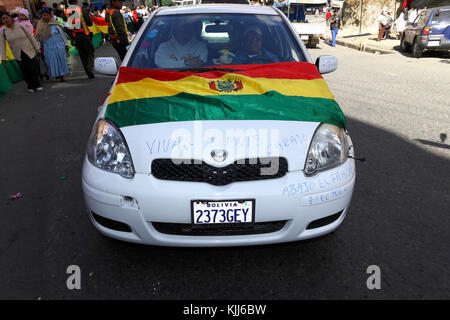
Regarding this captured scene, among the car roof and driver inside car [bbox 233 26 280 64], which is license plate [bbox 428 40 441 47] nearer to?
the car roof

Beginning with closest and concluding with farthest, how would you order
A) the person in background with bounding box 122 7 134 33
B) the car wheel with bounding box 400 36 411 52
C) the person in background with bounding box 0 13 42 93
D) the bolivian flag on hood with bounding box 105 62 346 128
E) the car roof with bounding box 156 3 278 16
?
the bolivian flag on hood with bounding box 105 62 346 128 → the car roof with bounding box 156 3 278 16 → the person in background with bounding box 0 13 42 93 → the car wheel with bounding box 400 36 411 52 → the person in background with bounding box 122 7 134 33

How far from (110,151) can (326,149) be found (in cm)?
132

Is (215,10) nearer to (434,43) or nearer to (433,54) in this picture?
(434,43)

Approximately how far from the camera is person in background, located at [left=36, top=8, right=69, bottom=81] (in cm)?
862

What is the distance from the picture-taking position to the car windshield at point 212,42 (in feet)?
10.0

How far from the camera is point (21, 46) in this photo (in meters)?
7.91

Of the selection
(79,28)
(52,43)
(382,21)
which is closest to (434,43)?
(382,21)

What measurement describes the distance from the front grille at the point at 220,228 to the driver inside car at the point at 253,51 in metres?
1.53

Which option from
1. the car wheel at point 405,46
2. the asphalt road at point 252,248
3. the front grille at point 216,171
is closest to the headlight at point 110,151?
the front grille at point 216,171

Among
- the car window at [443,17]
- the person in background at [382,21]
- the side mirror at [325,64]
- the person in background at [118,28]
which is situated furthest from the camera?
the person in background at [382,21]

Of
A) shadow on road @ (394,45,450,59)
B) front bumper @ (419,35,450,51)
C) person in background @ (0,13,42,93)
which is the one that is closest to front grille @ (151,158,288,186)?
person in background @ (0,13,42,93)

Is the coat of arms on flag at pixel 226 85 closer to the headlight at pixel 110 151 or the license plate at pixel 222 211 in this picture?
the headlight at pixel 110 151

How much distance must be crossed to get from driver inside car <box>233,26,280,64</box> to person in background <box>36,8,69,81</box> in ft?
23.2
